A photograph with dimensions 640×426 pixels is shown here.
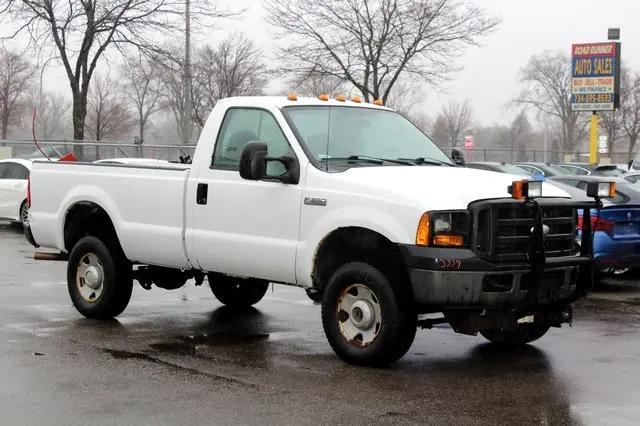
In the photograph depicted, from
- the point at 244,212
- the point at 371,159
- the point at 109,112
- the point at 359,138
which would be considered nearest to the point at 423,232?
the point at 371,159

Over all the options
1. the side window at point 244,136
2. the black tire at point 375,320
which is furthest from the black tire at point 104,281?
the black tire at point 375,320

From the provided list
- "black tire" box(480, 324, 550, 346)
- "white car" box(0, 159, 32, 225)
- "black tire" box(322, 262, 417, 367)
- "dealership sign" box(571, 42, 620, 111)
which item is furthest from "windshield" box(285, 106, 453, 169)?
"dealership sign" box(571, 42, 620, 111)

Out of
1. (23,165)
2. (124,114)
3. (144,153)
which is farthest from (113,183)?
(124,114)

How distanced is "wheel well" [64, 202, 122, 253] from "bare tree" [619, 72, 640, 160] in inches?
2550

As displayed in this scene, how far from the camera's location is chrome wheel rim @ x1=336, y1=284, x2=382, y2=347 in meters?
7.00

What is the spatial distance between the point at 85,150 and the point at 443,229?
2381 cm

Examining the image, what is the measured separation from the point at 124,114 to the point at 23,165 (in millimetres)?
44384

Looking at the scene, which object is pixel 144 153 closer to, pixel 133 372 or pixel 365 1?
pixel 365 1

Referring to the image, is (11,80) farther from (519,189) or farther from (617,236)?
(519,189)

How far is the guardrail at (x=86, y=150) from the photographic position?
2767 cm

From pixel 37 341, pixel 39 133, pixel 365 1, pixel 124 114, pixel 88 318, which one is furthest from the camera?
pixel 39 133

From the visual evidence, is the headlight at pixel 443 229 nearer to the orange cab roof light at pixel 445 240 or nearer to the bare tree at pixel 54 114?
the orange cab roof light at pixel 445 240

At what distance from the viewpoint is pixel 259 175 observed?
290 inches

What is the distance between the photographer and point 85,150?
28.9 meters
